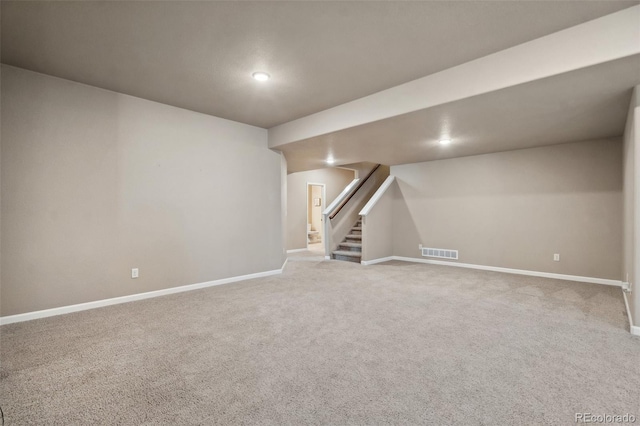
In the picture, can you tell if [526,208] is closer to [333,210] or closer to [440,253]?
[440,253]

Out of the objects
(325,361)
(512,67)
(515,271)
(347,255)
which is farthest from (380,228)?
(325,361)

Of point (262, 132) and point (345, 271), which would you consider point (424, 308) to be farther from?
point (262, 132)

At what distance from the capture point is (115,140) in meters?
3.59

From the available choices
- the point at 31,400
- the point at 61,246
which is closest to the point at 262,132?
the point at 61,246

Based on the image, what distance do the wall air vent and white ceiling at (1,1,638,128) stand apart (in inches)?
130

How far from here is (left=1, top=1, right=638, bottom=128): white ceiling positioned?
6.93 feet

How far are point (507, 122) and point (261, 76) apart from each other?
Result: 3.10 metres

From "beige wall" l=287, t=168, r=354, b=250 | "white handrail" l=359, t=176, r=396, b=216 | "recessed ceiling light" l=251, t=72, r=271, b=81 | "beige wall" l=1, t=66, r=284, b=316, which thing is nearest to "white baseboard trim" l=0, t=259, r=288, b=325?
"beige wall" l=1, t=66, r=284, b=316

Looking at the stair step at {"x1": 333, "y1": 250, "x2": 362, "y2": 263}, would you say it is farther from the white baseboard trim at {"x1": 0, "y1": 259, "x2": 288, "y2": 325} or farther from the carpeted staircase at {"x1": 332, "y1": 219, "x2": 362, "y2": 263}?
the white baseboard trim at {"x1": 0, "y1": 259, "x2": 288, "y2": 325}

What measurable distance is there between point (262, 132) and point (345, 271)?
2961mm

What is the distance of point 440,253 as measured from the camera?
6.36 meters

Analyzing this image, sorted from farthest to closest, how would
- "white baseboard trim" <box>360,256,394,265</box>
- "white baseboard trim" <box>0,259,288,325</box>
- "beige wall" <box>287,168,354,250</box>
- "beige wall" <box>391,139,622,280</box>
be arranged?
"beige wall" <box>287,168,354,250</box>, "white baseboard trim" <box>360,256,394,265</box>, "beige wall" <box>391,139,622,280</box>, "white baseboard trim" <box>0,259,288,325</box>

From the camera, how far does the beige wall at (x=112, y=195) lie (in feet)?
9.93

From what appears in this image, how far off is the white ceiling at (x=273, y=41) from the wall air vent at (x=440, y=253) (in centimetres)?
329
